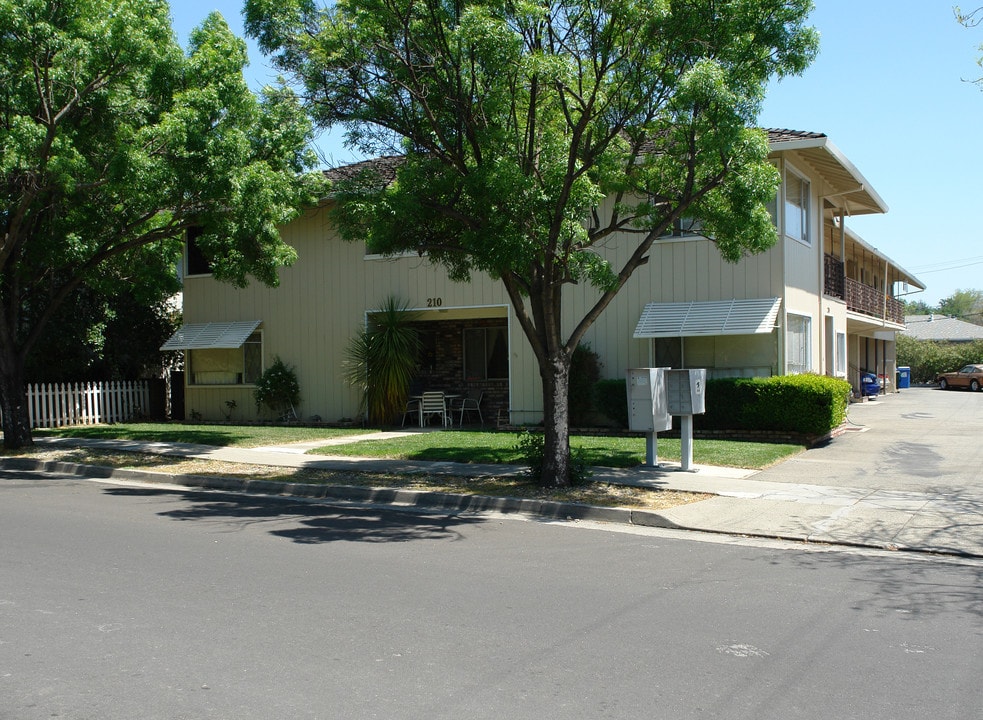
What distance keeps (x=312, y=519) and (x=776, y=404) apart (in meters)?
9.62

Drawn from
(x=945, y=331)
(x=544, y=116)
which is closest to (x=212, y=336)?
(x=544, y=116)

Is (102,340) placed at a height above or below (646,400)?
above

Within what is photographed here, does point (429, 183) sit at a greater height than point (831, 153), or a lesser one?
lesser

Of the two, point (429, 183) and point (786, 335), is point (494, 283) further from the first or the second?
point (429, 183)

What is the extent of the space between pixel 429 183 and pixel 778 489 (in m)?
5.91

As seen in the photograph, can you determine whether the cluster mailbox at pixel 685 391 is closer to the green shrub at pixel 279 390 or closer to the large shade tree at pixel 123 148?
the large shade tree at pixel 123 148

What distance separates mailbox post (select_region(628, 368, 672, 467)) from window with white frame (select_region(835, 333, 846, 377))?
41.8ft

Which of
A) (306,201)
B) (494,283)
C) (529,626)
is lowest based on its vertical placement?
(529,626)

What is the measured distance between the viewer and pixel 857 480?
39.2 ft

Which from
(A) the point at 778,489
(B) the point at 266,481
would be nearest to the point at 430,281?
(B) the point at 266,481

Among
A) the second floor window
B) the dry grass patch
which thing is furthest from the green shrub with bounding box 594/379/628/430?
the second floor window

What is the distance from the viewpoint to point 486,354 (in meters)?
21.8

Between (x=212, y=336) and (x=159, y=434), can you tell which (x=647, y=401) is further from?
(x=212, y=336)

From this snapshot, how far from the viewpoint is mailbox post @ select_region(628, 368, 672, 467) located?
1228 cm
